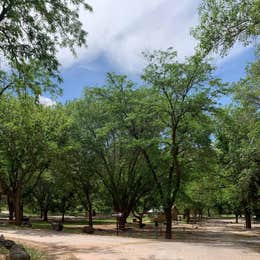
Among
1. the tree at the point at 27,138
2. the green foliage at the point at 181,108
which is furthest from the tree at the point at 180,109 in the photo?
the tree at the point at 27,138

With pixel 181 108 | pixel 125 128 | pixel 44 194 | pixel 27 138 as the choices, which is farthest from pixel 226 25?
pixel 44 194

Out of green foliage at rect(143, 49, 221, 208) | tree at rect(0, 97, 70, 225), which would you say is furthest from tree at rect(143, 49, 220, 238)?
tree at rect(0, 97, 70, 225)

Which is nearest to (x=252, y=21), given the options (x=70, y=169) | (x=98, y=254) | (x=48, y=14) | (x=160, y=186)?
(x=48, y=14)

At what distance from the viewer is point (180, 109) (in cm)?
1984

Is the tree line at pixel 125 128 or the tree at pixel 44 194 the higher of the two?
the tree line at pixel 125 128

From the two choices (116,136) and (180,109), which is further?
(116,136)

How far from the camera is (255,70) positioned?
18.2 metres

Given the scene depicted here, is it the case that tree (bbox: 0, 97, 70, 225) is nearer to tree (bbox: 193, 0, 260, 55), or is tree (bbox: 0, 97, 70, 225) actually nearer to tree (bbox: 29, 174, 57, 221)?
tree (bbox: 29, 174, 57, 221)

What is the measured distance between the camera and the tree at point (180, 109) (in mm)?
19469

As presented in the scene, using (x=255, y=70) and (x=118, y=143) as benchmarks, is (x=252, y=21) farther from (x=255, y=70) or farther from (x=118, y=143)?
(x=118, y=143)

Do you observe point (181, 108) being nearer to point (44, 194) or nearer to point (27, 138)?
point (27, 138)

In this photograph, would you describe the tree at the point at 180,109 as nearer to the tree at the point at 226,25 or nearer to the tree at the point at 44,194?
the tree at the point at 226,25

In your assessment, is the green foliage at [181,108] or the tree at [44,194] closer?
the green foliage at [181,108]

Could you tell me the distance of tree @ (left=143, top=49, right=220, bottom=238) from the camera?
19.5 m
